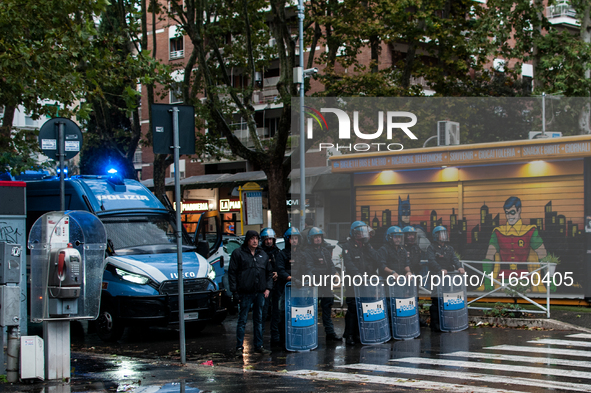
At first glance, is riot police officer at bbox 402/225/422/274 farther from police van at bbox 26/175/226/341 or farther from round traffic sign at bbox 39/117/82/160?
round traffic sign at bbox 39/117/82/160

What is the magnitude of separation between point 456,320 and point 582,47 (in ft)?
48.4

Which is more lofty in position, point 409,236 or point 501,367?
point 409,236

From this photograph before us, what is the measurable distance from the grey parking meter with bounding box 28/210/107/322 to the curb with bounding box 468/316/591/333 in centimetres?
750

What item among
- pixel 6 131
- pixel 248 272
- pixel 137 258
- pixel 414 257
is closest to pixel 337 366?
pixel 248 272

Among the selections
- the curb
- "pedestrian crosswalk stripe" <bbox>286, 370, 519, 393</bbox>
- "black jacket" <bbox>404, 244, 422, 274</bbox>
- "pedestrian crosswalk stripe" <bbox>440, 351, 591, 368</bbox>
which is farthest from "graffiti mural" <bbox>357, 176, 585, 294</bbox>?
"pedestrian crosswalk stripe" <bbox>286, 370, 519, 393</bbox>

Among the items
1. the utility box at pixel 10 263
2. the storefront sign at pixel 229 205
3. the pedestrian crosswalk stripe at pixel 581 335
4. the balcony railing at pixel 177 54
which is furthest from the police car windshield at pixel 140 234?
the balcony railing at pixel 177 54

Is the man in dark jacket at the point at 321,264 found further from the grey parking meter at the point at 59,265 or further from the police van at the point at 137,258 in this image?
the grey parking meter at the point at 59,265

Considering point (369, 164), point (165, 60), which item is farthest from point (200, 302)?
point (165, 60)

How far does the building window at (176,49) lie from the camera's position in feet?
157

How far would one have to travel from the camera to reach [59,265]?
7461mm

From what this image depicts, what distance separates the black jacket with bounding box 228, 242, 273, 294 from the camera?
33.6 ft

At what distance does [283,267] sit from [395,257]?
76.3 inches

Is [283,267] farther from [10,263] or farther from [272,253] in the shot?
[10,263]

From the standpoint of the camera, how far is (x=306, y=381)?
7.74 meters
